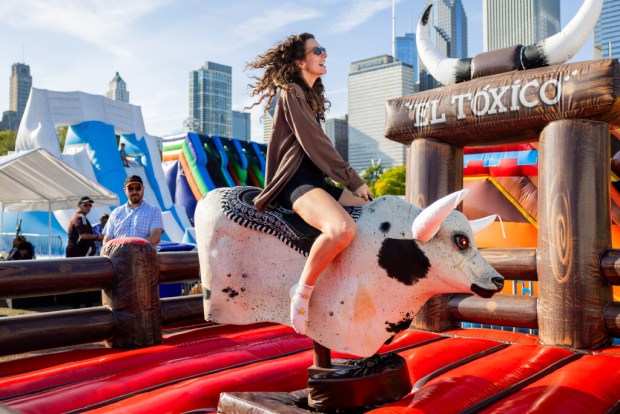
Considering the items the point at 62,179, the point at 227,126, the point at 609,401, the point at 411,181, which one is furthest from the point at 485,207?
the point at 227,126

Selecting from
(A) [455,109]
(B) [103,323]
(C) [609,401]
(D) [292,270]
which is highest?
(A) [455,109]

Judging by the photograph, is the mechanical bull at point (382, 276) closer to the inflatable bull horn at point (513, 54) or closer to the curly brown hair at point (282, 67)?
the curly brown hair at point (282, 67)

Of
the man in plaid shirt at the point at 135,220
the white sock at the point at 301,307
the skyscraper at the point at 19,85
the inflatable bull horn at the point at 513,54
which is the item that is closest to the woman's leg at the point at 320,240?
the white sock at the point at 301,307

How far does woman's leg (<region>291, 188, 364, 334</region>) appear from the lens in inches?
82.0

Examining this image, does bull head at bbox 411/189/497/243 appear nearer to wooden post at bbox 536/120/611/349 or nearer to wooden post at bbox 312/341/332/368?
wooden post at bbox 312/341/332/368

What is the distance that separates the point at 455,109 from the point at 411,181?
61 cm

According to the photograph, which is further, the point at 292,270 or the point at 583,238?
the point at 583,238

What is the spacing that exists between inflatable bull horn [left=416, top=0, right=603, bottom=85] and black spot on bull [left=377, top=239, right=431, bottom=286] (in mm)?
2085

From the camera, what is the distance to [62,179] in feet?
30.9

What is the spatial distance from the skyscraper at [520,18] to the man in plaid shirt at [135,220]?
14810cm

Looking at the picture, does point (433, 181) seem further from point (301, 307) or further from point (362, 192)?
point (301, 307)

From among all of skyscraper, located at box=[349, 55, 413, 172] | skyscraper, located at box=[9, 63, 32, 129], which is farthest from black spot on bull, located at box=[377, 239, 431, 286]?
skyscraper, located at box=[9, 63, 32, 129]

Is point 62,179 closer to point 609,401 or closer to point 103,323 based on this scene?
point 103,323

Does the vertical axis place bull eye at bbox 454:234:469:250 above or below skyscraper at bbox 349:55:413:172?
below
